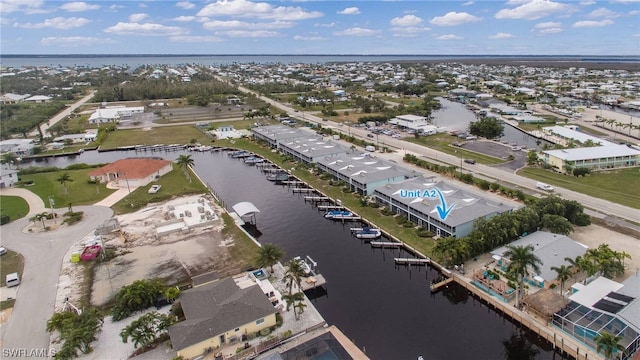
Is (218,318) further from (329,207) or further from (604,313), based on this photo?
(604,313)

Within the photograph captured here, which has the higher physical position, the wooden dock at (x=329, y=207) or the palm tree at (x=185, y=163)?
the palm tree at (x=185, y=163)

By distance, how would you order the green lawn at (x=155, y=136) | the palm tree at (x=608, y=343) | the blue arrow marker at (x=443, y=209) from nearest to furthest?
the palm tree at (x=608, y=343) < the blue arrow marker at (x=443, y=209) < the green lawn at (x=155, y=136)

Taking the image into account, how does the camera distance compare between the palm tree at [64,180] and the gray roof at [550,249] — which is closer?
the gray roof at [550,249]

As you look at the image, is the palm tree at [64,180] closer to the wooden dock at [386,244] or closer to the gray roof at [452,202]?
the gray roof at [452,202]

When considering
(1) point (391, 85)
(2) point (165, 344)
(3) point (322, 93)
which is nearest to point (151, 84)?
(3) point (322, 93)

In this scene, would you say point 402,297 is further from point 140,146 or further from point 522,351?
point 140,146

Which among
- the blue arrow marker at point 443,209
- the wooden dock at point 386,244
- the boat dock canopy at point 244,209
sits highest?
the blue arrow marker at point 443,209

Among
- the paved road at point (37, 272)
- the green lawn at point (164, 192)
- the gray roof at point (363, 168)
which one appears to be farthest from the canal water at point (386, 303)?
the paved road at point (37, 272)
